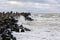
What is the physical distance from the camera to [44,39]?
37.7 ft

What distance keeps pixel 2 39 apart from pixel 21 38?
1805 mm

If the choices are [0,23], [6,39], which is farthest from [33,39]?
[0,23]

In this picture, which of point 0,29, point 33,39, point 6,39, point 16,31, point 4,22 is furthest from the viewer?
point 4,22

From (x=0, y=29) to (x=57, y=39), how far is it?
166 inches

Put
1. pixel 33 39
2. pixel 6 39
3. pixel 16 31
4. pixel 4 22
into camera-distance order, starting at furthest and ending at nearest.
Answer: pixel 4 22
pixel 16 31
pixel 33 39
pixel 6 39

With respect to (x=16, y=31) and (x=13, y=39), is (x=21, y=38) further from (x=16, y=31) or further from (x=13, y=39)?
(x=16, y=31)

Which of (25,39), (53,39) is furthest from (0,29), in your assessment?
(53,39)

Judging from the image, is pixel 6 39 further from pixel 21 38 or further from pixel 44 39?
pixel 44 39

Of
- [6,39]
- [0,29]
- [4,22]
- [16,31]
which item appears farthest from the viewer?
[4,22]

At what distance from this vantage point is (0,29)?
1338 cm

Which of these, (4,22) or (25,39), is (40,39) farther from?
(4,22)

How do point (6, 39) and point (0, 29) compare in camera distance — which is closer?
point (6, 39)

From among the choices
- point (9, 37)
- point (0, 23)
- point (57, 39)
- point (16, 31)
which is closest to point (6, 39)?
point (9, 37)

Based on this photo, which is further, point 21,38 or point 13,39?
point 21,38
